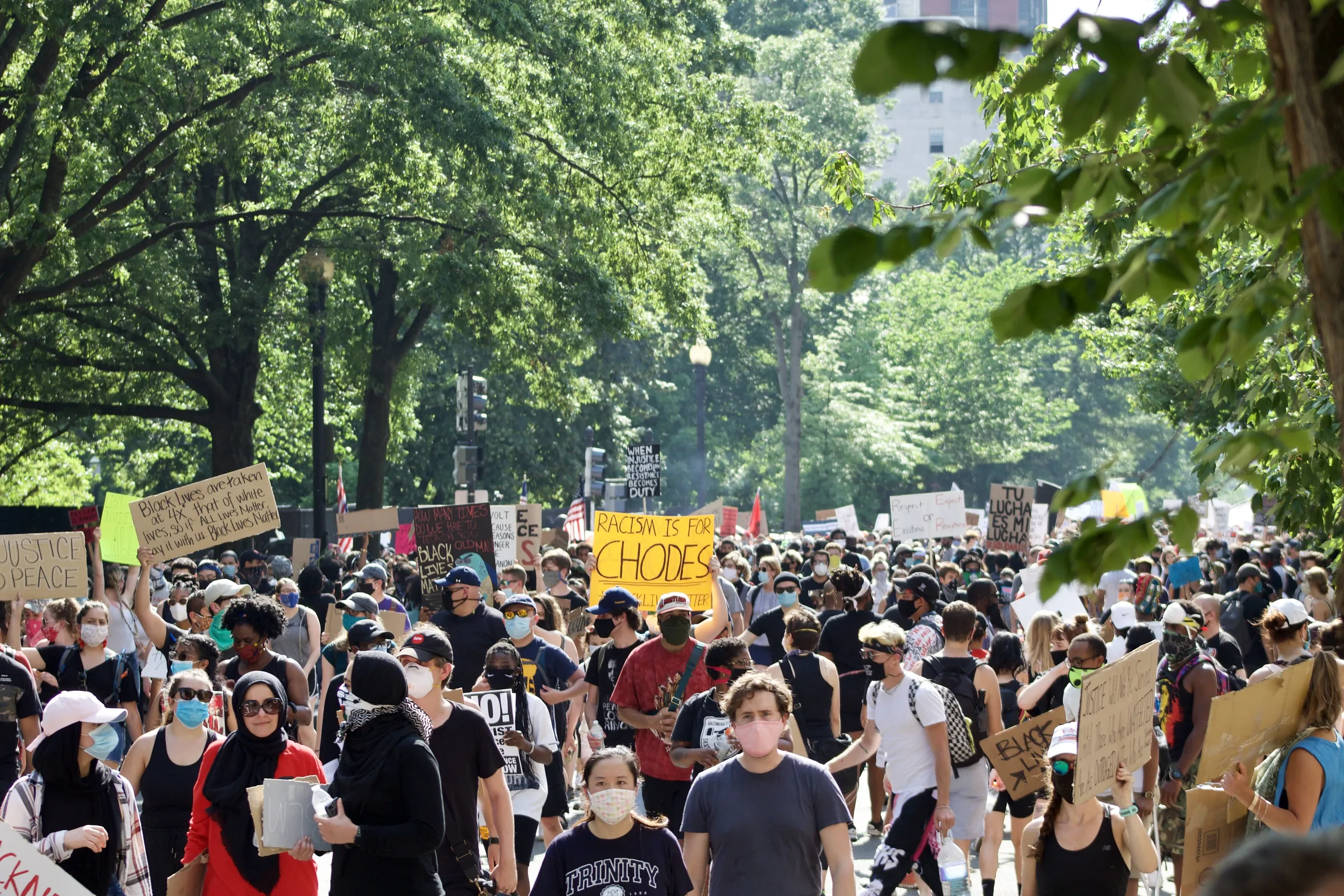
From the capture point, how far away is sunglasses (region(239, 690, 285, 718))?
6395 millimetres

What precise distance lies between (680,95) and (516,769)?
57.0 ft

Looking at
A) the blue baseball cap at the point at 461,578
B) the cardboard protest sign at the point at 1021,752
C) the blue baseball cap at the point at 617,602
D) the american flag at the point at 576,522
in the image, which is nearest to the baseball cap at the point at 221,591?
the blue baseball cap at the point at 461,578

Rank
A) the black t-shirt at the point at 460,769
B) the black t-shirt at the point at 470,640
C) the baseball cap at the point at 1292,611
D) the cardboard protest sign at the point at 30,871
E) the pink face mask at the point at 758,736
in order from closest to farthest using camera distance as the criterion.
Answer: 1. the cardboard protest sign at the point at 30,871
2. the pink face mask at the point at 758,736
3. the black t-shirt at the point at 460,769
4. the baseball cap at the point at 1292,611
5. the black t-shirt at the point at 470,640

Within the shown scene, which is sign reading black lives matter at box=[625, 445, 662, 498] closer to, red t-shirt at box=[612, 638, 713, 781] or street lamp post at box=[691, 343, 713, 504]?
street lamp post at box=[691, 343, 713, 504]

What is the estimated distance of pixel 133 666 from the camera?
10.3 m

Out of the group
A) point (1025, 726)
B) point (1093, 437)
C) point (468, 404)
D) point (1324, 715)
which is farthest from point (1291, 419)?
point (1093, 437)

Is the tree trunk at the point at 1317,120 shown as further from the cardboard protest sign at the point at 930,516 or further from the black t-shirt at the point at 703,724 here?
the cardboard protest sign at the point at 930,516

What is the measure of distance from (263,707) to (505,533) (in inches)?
509

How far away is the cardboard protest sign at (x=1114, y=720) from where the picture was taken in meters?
6.11

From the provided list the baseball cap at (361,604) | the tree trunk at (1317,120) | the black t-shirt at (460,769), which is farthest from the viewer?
the baseball cap at (361,604)

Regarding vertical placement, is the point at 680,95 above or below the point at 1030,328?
above

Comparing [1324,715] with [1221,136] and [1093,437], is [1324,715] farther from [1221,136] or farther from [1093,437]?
[1093,437]

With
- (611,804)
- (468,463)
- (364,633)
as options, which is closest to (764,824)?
(611,804)

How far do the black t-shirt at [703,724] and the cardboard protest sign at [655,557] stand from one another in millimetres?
5446
